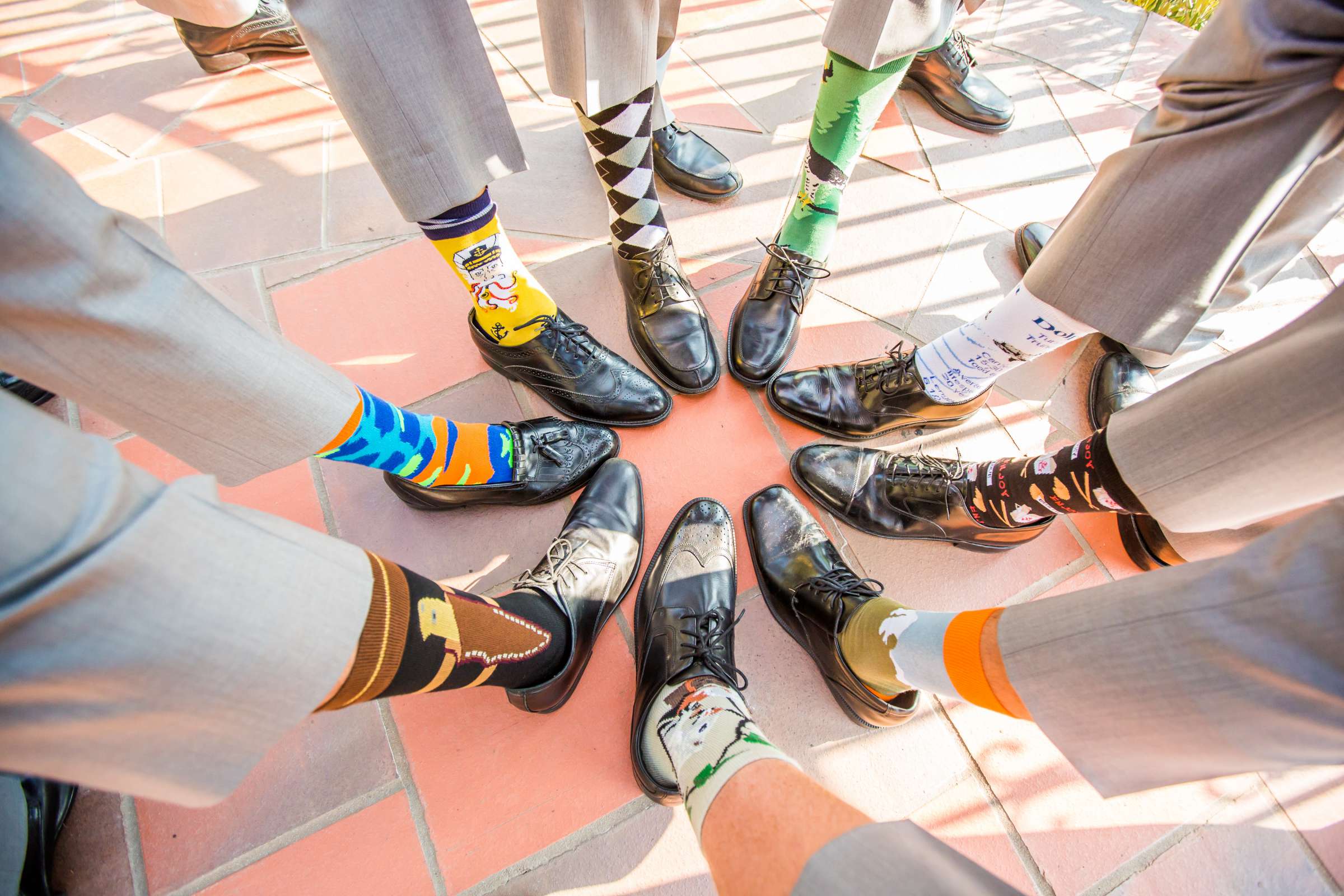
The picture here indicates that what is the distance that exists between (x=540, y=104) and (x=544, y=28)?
996mm

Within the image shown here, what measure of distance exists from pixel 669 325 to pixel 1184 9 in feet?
9.62

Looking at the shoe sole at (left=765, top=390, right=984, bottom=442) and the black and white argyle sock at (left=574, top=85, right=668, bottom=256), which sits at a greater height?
the black and white argyle sock at (left=574, top=85, right=668, bottom=256)

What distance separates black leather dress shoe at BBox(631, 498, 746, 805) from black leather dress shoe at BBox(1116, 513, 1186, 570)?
0.97 metres

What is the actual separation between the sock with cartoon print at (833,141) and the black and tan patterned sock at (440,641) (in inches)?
47.9

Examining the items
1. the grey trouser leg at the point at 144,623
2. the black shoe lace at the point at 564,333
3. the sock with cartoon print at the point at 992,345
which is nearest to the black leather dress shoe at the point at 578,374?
the black shoe lace at the point at 564,333

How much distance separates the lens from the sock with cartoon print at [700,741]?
879 millimetres

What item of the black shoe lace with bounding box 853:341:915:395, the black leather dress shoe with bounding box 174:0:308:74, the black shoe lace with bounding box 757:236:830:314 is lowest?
the black shoe lace with bounding box 853:341:915:395

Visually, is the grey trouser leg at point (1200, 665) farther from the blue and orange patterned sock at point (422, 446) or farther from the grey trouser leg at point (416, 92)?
the grey trouser leg at point (416, 92)

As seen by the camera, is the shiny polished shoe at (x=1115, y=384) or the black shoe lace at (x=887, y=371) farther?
the shiny polished shoe at (x=1115, y=384)

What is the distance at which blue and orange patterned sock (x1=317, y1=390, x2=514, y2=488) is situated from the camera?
1.04 m

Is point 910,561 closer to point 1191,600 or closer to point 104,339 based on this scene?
point 1191,600

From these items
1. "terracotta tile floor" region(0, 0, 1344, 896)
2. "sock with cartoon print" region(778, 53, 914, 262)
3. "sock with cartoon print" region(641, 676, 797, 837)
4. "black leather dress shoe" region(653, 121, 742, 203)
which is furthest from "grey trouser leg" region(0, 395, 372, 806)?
"black leather dress shoe" region(653, 121, 742, 203)

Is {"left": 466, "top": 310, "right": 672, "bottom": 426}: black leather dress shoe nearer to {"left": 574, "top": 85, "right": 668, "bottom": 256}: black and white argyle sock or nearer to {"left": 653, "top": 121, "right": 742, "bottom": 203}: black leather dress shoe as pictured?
{"left": 574, "top": 85, "right": 668, "bottom": 256}: black and white argyle sock

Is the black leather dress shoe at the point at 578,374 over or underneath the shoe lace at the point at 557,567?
over
